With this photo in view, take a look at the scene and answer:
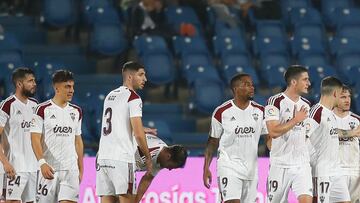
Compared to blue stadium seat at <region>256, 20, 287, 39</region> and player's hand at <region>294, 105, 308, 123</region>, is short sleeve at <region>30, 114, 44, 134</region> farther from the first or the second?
blue stadium seat at <region>256, 20, 287, 39</region>

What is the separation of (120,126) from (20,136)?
1.51 metres

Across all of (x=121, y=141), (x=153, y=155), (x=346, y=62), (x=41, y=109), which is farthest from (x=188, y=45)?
(x=121, y=141)

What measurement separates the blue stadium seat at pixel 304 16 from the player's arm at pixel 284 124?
8075 mm

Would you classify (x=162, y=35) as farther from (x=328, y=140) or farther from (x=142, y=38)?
(x=328, y=140)

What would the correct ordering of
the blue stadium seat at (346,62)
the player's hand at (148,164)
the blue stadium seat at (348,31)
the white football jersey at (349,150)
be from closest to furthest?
the player's hand at (148,164) → the white football jersey at (349,150) → the blue stadium seat at (346,62) → the blue stadium seat at (348,31)

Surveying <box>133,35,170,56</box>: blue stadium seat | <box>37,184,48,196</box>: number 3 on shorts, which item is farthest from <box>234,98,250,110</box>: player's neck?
<box>133,35,170,56</box>: blue stadium seat

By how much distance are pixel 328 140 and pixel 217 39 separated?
7.04 meters

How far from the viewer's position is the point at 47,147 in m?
13.8

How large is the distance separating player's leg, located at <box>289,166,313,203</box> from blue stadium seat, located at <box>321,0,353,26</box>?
343 inches

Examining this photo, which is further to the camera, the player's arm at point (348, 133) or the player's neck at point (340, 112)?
the player's neck at point (340, 112)

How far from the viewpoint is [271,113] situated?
13.9 metres

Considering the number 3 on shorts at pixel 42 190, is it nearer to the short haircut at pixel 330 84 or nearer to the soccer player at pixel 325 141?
the soccer player at pixel 325 141

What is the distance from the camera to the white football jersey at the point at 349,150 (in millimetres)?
14766

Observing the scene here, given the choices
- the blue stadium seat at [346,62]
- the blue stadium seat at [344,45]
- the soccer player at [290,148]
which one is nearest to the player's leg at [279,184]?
the soccer player at [290,148]
